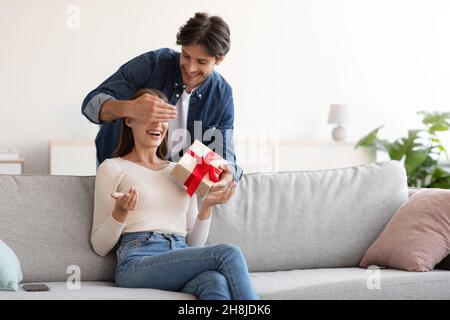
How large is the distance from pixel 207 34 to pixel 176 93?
356 millimetres

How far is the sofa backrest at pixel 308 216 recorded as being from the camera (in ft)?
10.1

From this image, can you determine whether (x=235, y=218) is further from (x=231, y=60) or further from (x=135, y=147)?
(x=231, y=60)

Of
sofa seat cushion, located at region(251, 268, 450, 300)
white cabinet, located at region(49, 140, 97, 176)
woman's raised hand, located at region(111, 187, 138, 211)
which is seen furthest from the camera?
white cabinet, located at region(49, 140, 97, 176)

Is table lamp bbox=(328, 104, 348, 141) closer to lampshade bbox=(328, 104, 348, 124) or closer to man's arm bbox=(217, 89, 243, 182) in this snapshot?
lampshade bbox=(328, 104, 348, 124)

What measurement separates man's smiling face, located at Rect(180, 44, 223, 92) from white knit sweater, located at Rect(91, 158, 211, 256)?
0.38 m

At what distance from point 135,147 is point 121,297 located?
68 centimetres

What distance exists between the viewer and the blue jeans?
94.8 inches

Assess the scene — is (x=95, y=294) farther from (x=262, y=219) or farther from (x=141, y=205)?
(x=262, y=219)

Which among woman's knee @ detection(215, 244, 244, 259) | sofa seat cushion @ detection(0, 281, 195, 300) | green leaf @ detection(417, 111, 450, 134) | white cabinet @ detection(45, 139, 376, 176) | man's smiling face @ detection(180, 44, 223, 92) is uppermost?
man's smiling face @ detection(180, 44, 223, 92)

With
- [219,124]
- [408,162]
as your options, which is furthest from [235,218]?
[408,162]

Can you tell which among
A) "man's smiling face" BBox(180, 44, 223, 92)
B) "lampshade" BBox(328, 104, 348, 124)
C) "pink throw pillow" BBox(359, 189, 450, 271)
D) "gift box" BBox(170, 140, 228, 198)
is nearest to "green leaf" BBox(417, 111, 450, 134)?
"lampshade" BBox(328, 104, 348, 124)

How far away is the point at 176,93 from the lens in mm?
3117

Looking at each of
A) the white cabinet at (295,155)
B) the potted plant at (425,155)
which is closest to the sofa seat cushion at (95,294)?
the white cabinet at (295,155)

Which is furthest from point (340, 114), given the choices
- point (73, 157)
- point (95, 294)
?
point (95, 294)
